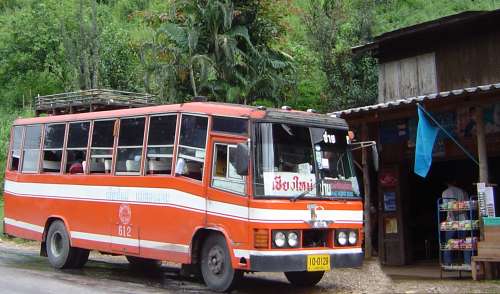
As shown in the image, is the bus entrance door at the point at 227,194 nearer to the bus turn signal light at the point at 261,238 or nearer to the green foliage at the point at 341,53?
the bus turn signal light at the point at 261,238

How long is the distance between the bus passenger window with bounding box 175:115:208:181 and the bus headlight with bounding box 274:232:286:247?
63.9 inches

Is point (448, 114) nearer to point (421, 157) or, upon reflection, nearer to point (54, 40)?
point (421, 157)

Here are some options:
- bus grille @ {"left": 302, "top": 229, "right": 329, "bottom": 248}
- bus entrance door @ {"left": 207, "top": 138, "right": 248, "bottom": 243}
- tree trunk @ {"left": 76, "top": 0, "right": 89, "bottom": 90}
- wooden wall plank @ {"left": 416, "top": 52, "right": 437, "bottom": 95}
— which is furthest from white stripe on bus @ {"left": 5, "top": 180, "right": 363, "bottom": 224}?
tree trunk @ {"left": 76, "top": 0, "right": 89, "bottom": 90}

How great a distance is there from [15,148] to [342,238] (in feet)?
26.4

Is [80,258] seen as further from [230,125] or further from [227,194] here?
[230,125]

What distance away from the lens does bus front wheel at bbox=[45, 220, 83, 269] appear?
12.3 meters

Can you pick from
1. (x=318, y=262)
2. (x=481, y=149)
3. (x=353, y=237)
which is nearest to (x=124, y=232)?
(x=318, y=262)

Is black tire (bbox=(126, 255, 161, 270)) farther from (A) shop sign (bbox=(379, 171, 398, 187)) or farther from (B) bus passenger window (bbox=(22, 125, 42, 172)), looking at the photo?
(A) shop sign (bbox=(379, 171, 398, 187))

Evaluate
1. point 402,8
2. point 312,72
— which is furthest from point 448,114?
point 402,8

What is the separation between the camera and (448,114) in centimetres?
1346

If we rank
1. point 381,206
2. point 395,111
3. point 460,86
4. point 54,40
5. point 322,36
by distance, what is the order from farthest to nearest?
point 54,40 < point 322,36 < point 460,86 < point 381,206 < point 395,111

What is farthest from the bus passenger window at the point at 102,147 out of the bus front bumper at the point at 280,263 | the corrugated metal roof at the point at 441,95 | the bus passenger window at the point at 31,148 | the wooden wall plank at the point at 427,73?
the wooden wall plank at the point at 427,73

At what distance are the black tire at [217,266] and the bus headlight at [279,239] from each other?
82 cm

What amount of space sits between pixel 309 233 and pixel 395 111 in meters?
4.47
